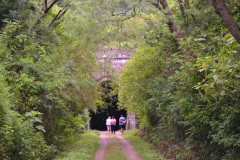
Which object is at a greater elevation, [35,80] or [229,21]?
[229,21]

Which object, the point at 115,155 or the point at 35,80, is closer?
the point at 35,80

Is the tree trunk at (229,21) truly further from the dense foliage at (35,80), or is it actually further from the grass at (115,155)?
the grass at (115,155)

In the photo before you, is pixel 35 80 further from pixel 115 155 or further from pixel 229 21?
pixel 229 21

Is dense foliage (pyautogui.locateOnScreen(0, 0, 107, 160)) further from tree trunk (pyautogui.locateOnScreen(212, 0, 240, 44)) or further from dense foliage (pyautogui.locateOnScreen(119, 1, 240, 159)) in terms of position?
tree trunk (pyautogui.locateOnScreen(212, 0, 240, 44))

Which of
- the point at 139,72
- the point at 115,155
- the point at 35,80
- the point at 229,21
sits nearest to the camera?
the point at 229,21

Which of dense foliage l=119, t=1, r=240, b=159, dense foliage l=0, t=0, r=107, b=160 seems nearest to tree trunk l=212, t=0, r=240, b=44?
dense foliage l=119, t=1, r=240, b=159

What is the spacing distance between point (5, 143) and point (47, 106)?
3605mm

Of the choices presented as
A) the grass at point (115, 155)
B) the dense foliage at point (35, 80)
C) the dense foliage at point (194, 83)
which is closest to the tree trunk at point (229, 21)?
the dense foliage at point (194, 83)

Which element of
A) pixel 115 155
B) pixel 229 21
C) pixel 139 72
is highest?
pixel 139 72

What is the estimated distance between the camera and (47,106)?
429 inches

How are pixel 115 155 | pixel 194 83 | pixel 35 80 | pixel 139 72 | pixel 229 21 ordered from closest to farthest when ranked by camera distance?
pixel 229 21 < pixel 194 83 < pixel 35 80 < pixel 115 155 < pixel 139 72

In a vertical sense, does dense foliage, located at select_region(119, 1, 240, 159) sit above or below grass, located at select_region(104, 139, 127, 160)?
above

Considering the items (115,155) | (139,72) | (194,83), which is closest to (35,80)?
(115,155)

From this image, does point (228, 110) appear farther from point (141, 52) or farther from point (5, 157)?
point (141, 52)
